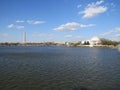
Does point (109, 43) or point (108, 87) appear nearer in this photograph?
point (108, 87)

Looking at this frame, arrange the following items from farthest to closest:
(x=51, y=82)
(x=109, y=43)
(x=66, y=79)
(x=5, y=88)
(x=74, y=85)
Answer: (x=109, y=43) → (x=66, y=79) → (x=51, y=82) → (x=74, y=85) → (x=5, y=88)

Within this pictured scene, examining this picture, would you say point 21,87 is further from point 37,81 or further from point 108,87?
point 108,87

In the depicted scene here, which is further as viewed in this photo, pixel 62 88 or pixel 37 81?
pixel 37 81

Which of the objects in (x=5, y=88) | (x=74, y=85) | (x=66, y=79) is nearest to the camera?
(x=5, y=88)

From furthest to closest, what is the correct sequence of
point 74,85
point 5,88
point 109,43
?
point 109,43
point 74,85
point 5,88

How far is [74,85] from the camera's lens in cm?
1891

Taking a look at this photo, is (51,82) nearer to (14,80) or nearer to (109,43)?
(14,80)

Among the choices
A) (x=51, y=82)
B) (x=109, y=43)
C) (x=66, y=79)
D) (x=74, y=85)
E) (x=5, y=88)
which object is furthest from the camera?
(x=109, y=43)

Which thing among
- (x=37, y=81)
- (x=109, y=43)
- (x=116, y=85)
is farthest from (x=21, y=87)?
(x=109, y=43)

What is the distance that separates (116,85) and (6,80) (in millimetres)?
12175

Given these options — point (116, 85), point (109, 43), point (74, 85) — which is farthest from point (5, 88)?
point (109, 43)

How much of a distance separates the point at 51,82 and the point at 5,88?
4.99 m

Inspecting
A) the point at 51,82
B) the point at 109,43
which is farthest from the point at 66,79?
the point at 109,43

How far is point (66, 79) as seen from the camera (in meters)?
21.6
